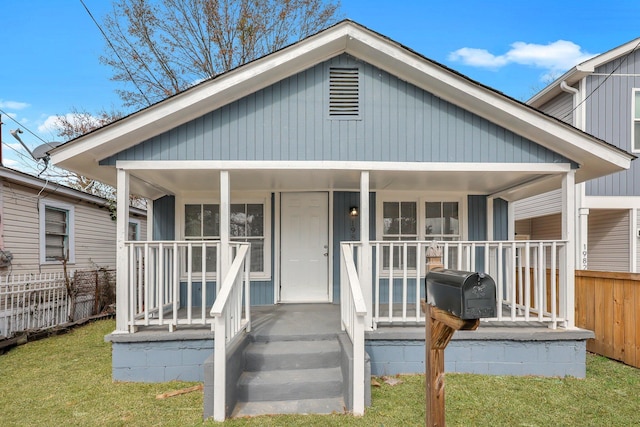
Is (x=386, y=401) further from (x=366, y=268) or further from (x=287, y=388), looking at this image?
(x=366, y=268)

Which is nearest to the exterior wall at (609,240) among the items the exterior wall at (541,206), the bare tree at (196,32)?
the exterior wall at (541,206)

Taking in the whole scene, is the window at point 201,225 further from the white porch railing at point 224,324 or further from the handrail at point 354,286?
the handrail at point 354,286

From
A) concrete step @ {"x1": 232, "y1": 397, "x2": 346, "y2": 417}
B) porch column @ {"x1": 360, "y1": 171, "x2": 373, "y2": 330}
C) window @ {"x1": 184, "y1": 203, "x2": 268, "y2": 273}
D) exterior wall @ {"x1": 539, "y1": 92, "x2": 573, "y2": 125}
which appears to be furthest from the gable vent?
exterior wall @ {"x1": 539, "y1": 92, "x2": 573, "y2": 125}

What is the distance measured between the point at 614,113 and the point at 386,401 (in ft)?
27.0

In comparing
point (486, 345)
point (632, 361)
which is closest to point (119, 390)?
point (486, 345)

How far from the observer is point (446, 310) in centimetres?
194

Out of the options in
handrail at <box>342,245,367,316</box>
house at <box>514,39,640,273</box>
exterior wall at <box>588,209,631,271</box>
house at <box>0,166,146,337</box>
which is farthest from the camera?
exterior wall at <box>588,209,631,271</box>

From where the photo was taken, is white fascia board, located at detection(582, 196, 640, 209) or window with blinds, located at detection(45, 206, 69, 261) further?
window with blinds, located at detection(45, 206, 69, 261)

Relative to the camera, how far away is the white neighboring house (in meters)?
7.32

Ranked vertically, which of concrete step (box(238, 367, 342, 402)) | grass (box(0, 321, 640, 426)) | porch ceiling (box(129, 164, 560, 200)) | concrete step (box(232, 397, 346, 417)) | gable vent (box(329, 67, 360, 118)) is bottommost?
grass (box(0, 321, 640, 426))

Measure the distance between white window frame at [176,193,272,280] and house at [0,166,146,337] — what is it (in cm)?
319

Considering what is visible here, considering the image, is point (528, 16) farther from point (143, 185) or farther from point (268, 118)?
point (143, 185)

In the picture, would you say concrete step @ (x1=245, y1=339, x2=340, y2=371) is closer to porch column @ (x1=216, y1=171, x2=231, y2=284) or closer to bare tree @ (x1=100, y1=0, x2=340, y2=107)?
porch column @ (x1=216, y1=171, x2=231, y2=284)

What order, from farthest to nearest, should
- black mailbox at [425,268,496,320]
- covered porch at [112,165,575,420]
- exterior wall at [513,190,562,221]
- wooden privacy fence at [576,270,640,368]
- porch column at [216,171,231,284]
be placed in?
exterior wall at [513,190,562,221], wooden privacy fence at [576,270,640,368], porch column at [216,171,231,284], covered porch at [112,165,575,420], black mailbox at [425,268,496,320]
